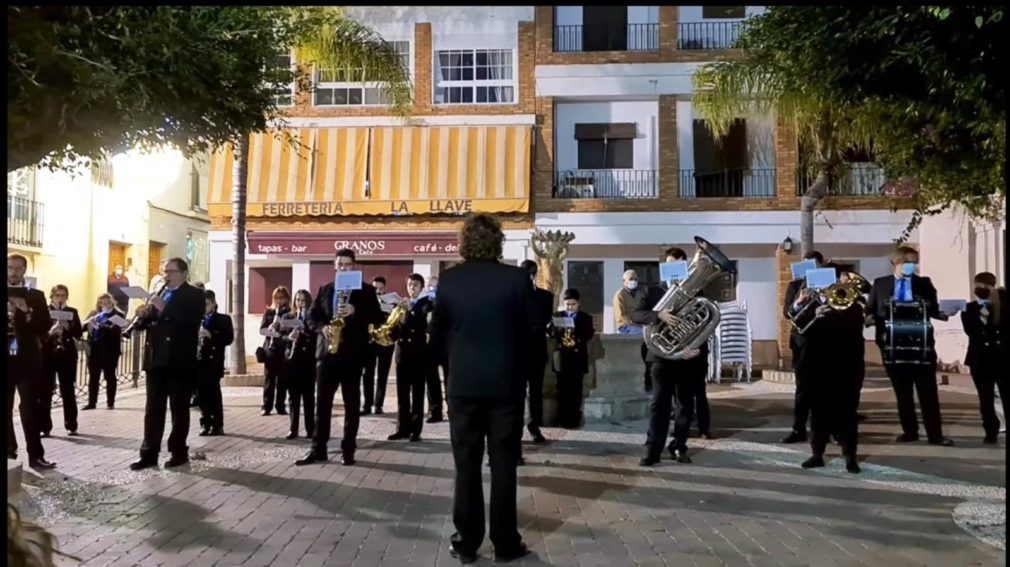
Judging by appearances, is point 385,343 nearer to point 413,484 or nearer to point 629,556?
point 413,484

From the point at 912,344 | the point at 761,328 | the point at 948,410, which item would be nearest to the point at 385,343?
the point at 912,344

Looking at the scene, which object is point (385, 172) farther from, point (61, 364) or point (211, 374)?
point (211, 374)

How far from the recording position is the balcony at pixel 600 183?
21.9 meters

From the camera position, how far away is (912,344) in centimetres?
821

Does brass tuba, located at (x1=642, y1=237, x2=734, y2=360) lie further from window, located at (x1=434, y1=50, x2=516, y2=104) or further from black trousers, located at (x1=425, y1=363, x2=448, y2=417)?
window, located at (x1=434, y1=50, x2=516, y2=104)

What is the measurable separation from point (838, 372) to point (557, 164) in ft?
51.0

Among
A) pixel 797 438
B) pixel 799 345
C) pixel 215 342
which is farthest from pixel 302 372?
pixel 797 438

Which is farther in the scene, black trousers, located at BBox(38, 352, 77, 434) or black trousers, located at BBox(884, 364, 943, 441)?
black trousers, located at BBox(38, 352, 77, 434)

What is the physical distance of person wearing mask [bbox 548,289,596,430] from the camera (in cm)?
952

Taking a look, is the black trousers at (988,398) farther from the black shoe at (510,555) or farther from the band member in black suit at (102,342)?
the band member in black suit at (102,342)

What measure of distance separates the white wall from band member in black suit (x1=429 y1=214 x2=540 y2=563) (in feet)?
57.7

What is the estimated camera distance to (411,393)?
9242 millimetres

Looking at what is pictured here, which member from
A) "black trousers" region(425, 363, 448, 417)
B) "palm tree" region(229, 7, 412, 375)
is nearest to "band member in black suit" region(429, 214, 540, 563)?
"black trousers" region(425, 363, 448, 417)

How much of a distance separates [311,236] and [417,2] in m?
19.8
